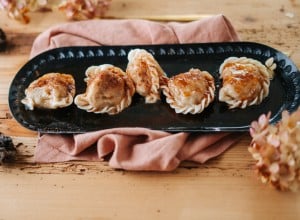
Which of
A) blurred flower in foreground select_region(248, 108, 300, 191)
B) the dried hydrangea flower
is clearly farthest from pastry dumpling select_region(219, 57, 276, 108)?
the dried hydrangea flower

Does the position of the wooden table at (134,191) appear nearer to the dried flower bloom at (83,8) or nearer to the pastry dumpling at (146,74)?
the pastry dumpling at (146,74)

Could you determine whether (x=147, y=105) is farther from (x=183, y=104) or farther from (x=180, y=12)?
(x=180, y=12)

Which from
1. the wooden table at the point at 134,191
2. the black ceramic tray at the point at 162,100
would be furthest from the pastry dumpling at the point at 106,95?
the wooden table at the point at 134,191

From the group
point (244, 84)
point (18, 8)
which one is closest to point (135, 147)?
point (244, 84)

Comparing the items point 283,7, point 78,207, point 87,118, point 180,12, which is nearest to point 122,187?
point 78,207

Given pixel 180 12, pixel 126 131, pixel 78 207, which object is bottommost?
pixel 78 207
